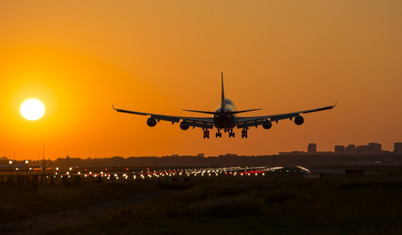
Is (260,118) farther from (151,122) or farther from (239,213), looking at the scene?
(239,213)

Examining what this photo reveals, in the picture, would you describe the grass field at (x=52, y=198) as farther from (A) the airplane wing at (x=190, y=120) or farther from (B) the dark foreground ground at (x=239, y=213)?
(A) the airplane wing at (x=190, y=120)

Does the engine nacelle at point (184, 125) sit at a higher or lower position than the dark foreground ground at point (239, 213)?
higher

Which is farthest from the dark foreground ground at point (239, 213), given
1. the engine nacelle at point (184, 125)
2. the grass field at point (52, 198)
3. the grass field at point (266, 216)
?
the engine nacelle at point (184, 125)

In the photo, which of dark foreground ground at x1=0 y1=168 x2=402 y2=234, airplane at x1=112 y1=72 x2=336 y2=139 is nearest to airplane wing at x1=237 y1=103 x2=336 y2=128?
airplane at x1=112 y1=72 x2=336 y2=139

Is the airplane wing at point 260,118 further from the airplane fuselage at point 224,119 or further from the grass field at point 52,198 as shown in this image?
the grass field at point 52,198

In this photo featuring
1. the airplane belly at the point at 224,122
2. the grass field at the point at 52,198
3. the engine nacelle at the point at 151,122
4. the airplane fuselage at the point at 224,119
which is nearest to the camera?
the grass field at the point at 52,198

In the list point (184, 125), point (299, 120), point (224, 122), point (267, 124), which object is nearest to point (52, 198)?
point (184, 125)

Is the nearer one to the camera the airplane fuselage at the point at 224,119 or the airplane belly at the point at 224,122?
the airplane fuselage at the point at 224,119

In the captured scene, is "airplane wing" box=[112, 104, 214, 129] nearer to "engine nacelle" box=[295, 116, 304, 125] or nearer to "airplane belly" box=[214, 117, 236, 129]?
"airplane belly" box=[214, 117, 236, 129]

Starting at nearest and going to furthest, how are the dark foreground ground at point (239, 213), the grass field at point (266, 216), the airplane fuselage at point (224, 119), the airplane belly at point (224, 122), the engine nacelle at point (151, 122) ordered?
the grass field at point (266, 216) → the dark foreground ground at point (239, 213) → the airplane fuselage at point (224, 119) → the airplane belly at point (224, 122) → the engine nacelle at point (151, 122)

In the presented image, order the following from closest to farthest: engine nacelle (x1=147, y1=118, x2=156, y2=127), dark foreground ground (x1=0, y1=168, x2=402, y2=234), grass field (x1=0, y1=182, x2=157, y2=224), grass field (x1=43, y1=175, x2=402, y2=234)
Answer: grass field (x1=43, y1=175, x2=402, y2=234) < dark foreground ground (x1=0, y1=168, x2=402, y2=234) < grass field (x1=0, y1=182, x2=157, y2=224) < engine nacelle (x1=147, y1=118, x2=156, y2=127)

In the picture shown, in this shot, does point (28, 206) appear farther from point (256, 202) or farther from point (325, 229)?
point (325, 229)

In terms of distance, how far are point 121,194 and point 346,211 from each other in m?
42.4

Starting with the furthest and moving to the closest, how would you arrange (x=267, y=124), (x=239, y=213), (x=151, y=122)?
(x=267, y=124) → (x=151, y=122) → (x=239, y=213)
